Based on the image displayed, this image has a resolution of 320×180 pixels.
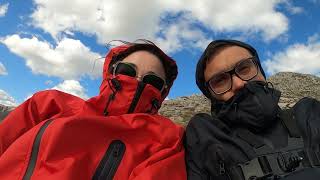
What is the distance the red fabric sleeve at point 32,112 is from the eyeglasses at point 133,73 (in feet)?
2.61

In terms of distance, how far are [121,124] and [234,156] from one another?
1.50 meters

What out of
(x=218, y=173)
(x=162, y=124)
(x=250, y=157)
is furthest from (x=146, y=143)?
(x=250, y=157)

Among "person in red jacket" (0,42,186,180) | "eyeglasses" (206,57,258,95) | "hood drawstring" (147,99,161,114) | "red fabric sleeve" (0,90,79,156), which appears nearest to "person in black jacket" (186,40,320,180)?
"eyeglasses" (206,57,258,95)

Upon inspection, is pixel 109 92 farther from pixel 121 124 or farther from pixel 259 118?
pixel 259 118

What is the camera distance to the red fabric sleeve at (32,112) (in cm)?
535

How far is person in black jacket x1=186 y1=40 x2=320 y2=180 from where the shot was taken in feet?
15.0

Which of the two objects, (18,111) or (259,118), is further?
(18,111)

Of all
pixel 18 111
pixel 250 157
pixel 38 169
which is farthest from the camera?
pixel 18 111

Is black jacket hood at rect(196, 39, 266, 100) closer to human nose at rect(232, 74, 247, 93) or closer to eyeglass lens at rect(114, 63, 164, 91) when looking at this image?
human nose at rect(232, 74, 247, 93)

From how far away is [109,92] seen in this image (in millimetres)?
5719

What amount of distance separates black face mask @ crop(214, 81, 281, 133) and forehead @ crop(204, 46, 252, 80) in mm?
495

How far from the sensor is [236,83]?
221 inches

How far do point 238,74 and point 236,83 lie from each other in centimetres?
15

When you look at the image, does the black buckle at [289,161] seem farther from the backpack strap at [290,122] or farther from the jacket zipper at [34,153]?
the jacket zipper at [34,153]
